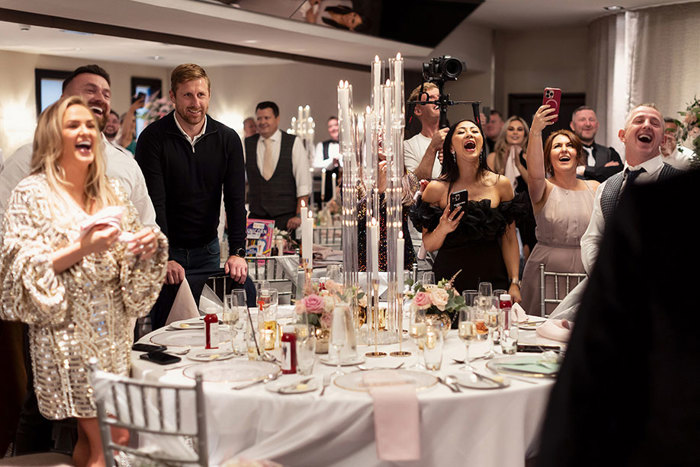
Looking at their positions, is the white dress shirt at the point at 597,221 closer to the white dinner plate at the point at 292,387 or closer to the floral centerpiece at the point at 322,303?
the floral centerpiece at the point at 322,303

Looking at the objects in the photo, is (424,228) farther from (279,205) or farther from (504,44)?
(504,44)

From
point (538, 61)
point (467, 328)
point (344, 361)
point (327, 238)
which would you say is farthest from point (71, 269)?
point (538, 61)

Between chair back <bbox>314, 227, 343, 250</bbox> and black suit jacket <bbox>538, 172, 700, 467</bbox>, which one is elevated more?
black suit jacket <bbox>538, 172, 700, 467</bbox>

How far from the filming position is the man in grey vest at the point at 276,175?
6.56m

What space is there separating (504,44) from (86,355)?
10.3m

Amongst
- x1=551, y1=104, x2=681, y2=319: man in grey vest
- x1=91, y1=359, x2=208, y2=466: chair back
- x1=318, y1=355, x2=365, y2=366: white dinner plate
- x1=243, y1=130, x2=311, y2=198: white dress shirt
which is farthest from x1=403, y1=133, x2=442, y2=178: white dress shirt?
x1=91, y1=359, x2=208, y2=466: chair back

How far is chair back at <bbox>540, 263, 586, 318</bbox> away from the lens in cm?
388

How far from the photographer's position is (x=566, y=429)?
0.73 meters

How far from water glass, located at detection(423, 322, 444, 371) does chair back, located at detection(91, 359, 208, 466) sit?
744mm

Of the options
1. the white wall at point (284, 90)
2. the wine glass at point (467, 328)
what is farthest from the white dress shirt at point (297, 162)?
the white wall at point (284, 90)

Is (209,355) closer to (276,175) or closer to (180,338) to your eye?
(180,338)

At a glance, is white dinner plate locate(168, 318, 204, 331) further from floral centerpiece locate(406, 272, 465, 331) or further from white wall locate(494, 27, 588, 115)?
white wall locate(494, 27, 588, 115)

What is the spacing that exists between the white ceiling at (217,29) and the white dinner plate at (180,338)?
412 cm

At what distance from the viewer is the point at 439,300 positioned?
2701 millimetres
